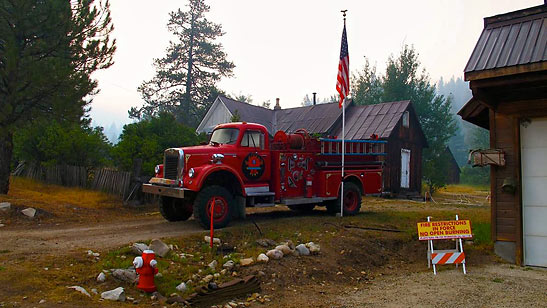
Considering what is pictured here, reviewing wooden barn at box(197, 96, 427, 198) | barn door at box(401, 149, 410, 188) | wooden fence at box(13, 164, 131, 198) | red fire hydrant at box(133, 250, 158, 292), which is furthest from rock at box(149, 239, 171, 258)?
barn door at box(401, 149, 410, 188)

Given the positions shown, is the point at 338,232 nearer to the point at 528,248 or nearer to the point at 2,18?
the point at 528,248

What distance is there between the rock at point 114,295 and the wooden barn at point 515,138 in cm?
635

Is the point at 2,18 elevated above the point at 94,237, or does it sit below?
above

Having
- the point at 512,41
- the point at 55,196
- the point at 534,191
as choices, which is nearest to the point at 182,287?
the point at 534,191

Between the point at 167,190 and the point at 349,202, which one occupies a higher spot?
the point at 167,190

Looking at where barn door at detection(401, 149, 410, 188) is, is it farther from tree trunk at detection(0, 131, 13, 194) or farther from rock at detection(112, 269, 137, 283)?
rock at detection(112, 269, 137, 283)

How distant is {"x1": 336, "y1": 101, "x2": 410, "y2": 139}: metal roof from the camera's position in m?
23.9

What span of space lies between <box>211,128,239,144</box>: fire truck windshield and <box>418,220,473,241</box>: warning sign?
509 cm

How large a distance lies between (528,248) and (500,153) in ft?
5.69

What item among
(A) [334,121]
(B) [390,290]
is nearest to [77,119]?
(B) [390,290]

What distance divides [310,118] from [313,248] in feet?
69.0

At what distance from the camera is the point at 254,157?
10.9m

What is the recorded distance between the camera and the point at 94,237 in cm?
873

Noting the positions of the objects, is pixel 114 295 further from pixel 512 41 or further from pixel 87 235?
pixel 512 41
